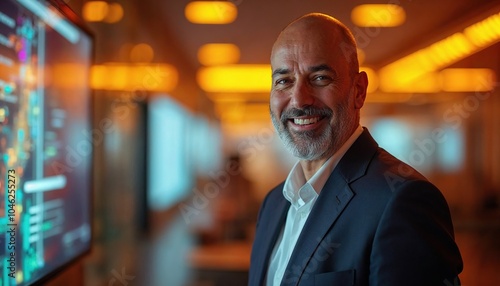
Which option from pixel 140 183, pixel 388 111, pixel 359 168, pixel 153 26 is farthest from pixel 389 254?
pixel 388 111

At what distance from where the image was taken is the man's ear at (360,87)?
1.60 metres

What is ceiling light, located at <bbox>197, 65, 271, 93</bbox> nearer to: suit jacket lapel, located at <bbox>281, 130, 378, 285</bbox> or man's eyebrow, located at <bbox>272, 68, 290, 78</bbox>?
man's eyebrow, located at <bbox>272, 68, 290, 78</bbox>

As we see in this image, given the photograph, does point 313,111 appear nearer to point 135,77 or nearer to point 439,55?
point 135,77

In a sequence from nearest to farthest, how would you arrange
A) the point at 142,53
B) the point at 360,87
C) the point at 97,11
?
the point at 360,87, the point at 97,11, the point at 142,53

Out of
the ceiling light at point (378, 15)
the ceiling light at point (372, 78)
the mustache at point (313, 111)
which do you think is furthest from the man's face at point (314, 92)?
the ceiling light at point (372, 78)

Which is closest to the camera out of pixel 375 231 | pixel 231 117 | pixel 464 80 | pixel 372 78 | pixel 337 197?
pixel 375 231

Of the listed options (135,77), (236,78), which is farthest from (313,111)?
(236,78)

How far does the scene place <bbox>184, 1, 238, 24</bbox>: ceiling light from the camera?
197 inches

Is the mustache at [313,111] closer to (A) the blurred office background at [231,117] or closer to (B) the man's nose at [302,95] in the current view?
(B) the man's nose at [302,95]

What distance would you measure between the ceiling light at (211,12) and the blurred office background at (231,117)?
0.02 metres

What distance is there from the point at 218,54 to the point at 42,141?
606cm

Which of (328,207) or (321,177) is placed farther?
(321,177)

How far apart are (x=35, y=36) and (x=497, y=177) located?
7.26 metres

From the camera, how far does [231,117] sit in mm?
9945
